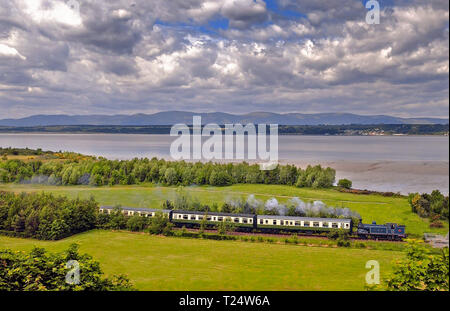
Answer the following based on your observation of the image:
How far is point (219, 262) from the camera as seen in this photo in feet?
34.2

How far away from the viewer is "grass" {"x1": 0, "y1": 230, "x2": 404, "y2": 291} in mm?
8734

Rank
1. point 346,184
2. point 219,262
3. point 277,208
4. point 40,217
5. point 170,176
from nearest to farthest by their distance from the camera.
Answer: point 219,262
point 40,217
point 277,208
point 346,184
point 170,176

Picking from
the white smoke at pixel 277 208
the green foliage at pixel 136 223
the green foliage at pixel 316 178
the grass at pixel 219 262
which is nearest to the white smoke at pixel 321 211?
the white smoke at pixel 277 208

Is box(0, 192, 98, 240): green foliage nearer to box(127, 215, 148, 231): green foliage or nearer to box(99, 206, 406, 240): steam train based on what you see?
box(127, 215, 148, 231): green foliage

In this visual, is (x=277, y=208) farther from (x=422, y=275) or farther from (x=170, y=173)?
(x=170, y=173)

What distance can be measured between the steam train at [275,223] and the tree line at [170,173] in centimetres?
807

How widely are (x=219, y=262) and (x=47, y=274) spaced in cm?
517

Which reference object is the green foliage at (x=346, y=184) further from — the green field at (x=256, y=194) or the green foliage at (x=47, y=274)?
the green foliage at (x=47, y=274)

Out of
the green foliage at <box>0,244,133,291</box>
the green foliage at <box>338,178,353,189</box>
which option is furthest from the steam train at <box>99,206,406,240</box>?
the green foliage at <box>338,178,353,189</box>

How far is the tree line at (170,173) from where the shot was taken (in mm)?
20766

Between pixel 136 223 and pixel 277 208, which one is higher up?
pixel 277 208

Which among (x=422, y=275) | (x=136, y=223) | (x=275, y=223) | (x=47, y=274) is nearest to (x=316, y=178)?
(x=275, y=223)
